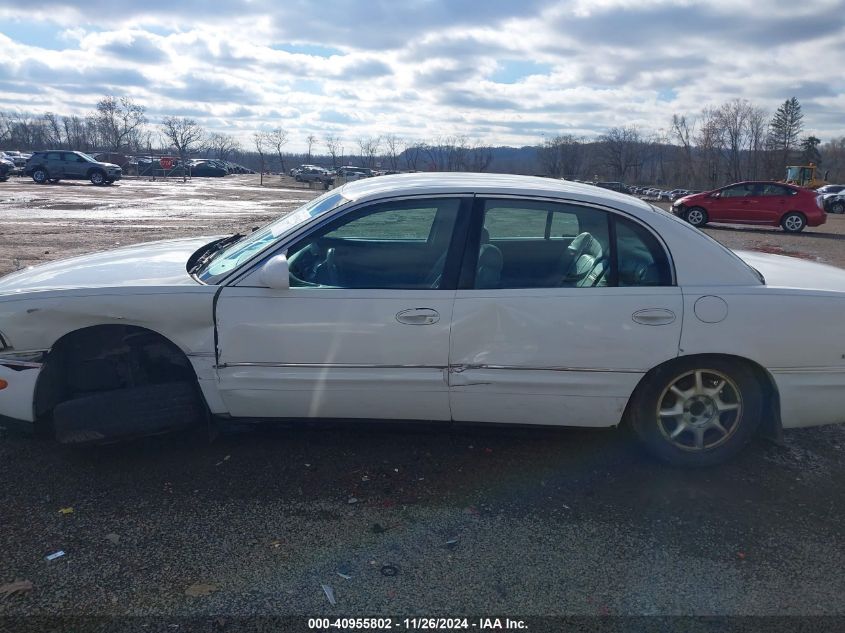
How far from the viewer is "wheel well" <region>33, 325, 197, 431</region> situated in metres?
3.72

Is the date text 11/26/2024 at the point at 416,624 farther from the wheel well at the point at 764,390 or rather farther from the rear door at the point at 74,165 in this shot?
the rear door at the point at 74,165

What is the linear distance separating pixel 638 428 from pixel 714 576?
3.18 ft

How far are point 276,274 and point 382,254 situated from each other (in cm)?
73

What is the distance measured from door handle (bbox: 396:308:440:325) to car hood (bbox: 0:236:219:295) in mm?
1133

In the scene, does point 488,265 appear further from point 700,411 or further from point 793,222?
point 793,222

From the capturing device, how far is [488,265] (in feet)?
12.0

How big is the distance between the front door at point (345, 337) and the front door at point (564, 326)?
0.45 feet

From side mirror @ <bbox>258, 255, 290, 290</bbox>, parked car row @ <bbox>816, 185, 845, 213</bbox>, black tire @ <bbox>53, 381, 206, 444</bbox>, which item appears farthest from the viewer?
parked car row @ <bbox>816, 185, 845, 213</bbox>

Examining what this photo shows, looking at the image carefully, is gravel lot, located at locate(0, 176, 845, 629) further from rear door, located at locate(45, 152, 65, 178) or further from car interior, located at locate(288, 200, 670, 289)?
rear door, located at locate(45, 152, 65, 178)

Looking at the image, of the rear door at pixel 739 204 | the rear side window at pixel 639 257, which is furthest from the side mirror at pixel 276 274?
the rear door at pixel 739 204

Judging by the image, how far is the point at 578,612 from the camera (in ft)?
8.65

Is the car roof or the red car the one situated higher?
the car roof

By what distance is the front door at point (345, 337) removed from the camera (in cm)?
352

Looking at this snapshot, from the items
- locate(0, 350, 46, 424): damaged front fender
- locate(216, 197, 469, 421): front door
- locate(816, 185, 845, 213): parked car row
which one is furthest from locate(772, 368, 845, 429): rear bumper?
locate(816, 185, 845, 213): parked car row
